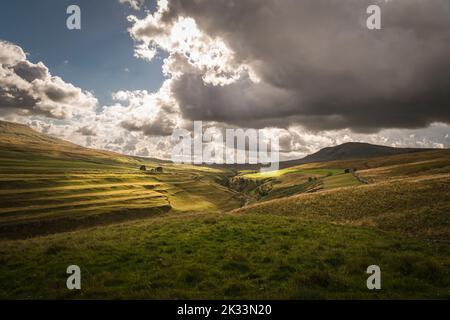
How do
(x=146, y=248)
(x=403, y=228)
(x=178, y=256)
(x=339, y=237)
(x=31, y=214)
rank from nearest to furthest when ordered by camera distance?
1. (x=178, y=256)
2. (x=146, y=248)
3. (x=339, y=237)
4. (x=403, y=228)
5. (x=31, y=214)

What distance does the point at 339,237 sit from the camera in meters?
22.5

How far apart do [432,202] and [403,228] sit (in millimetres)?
9475

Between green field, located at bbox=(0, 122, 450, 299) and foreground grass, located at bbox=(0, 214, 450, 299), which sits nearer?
foreground grass, located at bbox=(0, 214, 450, 299)

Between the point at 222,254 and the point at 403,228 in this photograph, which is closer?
the point at 222,254

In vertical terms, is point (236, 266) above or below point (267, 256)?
below

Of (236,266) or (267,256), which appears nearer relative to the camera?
(236,266)

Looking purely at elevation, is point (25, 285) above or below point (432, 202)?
below

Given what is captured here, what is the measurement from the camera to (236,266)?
16.3m

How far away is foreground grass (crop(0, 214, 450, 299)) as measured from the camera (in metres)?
12.8

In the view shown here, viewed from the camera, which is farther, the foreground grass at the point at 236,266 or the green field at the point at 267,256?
the green field at the point at 267,256

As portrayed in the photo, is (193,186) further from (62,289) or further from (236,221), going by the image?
(62,289)

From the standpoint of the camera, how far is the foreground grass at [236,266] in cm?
1279

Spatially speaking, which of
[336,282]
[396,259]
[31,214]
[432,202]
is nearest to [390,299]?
[336,282]
